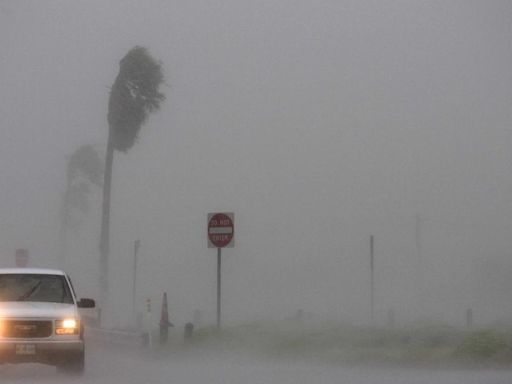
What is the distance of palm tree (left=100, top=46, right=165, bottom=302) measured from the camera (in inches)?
2162

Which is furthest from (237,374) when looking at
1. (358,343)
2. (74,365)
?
(358,343)

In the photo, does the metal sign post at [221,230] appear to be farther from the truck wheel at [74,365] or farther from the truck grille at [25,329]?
the truck grille at [25,329]

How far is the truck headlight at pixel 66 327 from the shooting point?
1747cm

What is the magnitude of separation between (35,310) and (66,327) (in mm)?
585

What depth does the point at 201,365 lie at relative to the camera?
21.4 meters

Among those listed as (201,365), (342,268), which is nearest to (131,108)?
(201,365)

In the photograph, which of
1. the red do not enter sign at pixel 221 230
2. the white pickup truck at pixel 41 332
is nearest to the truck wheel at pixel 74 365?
the white pickup truck at pixel 41 332

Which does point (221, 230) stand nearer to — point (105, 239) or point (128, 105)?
point (105, 239)

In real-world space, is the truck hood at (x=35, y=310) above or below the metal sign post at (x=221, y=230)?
below

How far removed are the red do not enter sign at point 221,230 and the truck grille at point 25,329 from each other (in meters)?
9.79

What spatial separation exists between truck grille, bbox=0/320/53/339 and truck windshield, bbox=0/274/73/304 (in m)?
1.36

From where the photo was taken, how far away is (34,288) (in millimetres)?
18953

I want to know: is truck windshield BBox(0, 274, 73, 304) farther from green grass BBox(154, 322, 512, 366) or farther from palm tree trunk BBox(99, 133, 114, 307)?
palm tree trunk BBox(99, 133, 114, 307)

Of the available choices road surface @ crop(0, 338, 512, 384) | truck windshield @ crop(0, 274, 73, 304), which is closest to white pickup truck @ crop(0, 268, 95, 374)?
truck windshield @ crop(0, 274, 73, 304)
